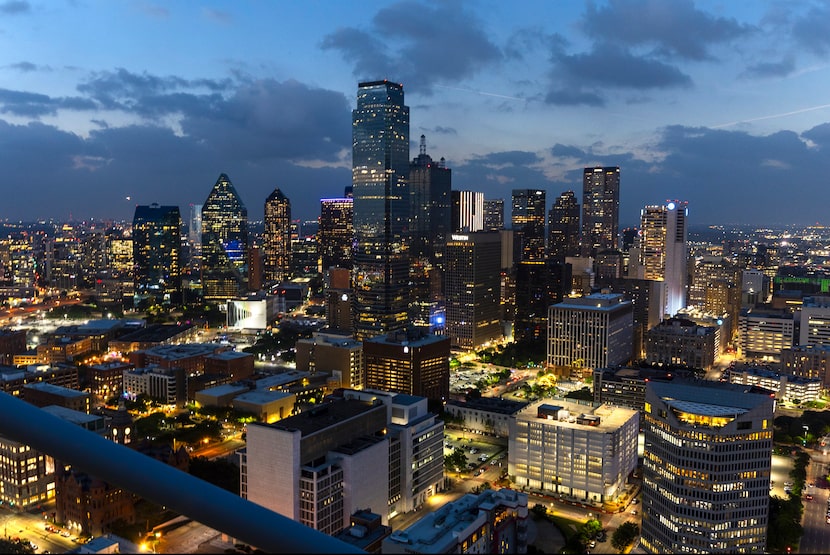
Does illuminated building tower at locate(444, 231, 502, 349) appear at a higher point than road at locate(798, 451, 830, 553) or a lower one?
higher

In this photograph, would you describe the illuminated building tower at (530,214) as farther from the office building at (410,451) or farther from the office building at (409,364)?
the office building at (410,451)

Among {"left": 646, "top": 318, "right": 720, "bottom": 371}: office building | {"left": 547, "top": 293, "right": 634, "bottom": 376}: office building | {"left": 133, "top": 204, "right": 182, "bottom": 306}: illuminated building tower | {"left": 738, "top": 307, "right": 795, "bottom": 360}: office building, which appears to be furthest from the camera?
{"left": 133, "top": 204, "right": 182, "bottom": 306}: illuminated building tower

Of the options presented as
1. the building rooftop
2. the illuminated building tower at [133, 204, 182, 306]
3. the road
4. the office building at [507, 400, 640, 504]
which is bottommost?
the road

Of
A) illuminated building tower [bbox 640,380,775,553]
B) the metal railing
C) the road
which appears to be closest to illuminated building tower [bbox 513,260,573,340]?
the road

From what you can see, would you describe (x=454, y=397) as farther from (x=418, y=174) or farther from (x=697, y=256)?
(x=697, y=256)

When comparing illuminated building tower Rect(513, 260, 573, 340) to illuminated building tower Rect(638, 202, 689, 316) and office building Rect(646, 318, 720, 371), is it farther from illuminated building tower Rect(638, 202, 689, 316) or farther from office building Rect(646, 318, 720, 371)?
illuminated building tower Rect(638, 202, 689, 316)
